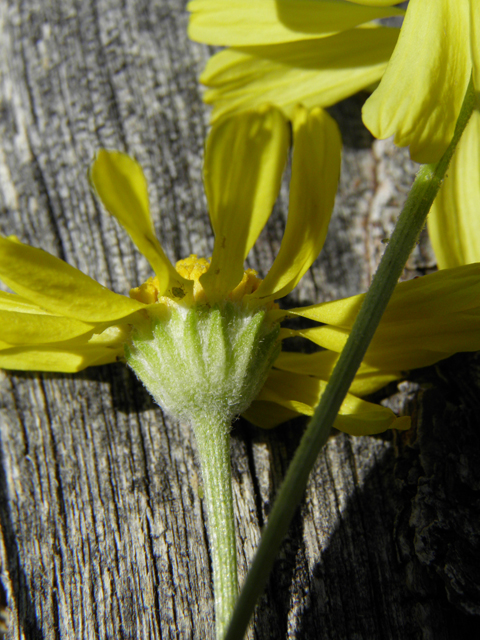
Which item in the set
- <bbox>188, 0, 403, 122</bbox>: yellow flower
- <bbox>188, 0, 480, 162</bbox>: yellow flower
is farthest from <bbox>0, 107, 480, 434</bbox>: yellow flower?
<bbox>188, 0, 403, 122</bbox>: yellow flower

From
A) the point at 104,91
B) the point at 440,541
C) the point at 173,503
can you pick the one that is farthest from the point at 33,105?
the point at 440,541

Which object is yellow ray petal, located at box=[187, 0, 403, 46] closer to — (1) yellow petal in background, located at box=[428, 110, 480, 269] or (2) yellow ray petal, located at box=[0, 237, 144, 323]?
(1) yellow petal in background, located at box=[428, 110, 480, 269]

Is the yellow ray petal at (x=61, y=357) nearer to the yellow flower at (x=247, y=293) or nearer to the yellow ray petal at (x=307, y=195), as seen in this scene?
the yellow flower at (x=247, y=293)

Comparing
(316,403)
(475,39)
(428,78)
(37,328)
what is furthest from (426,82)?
(37,328)

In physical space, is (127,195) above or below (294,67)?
below

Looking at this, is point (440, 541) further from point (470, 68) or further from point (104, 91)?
point (104, 91)

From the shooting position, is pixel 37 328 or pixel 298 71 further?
pixel 298 71

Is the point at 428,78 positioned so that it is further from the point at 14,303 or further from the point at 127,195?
the point at 14,303

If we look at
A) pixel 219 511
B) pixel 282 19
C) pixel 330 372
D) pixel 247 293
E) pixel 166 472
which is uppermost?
pixel 282 19
